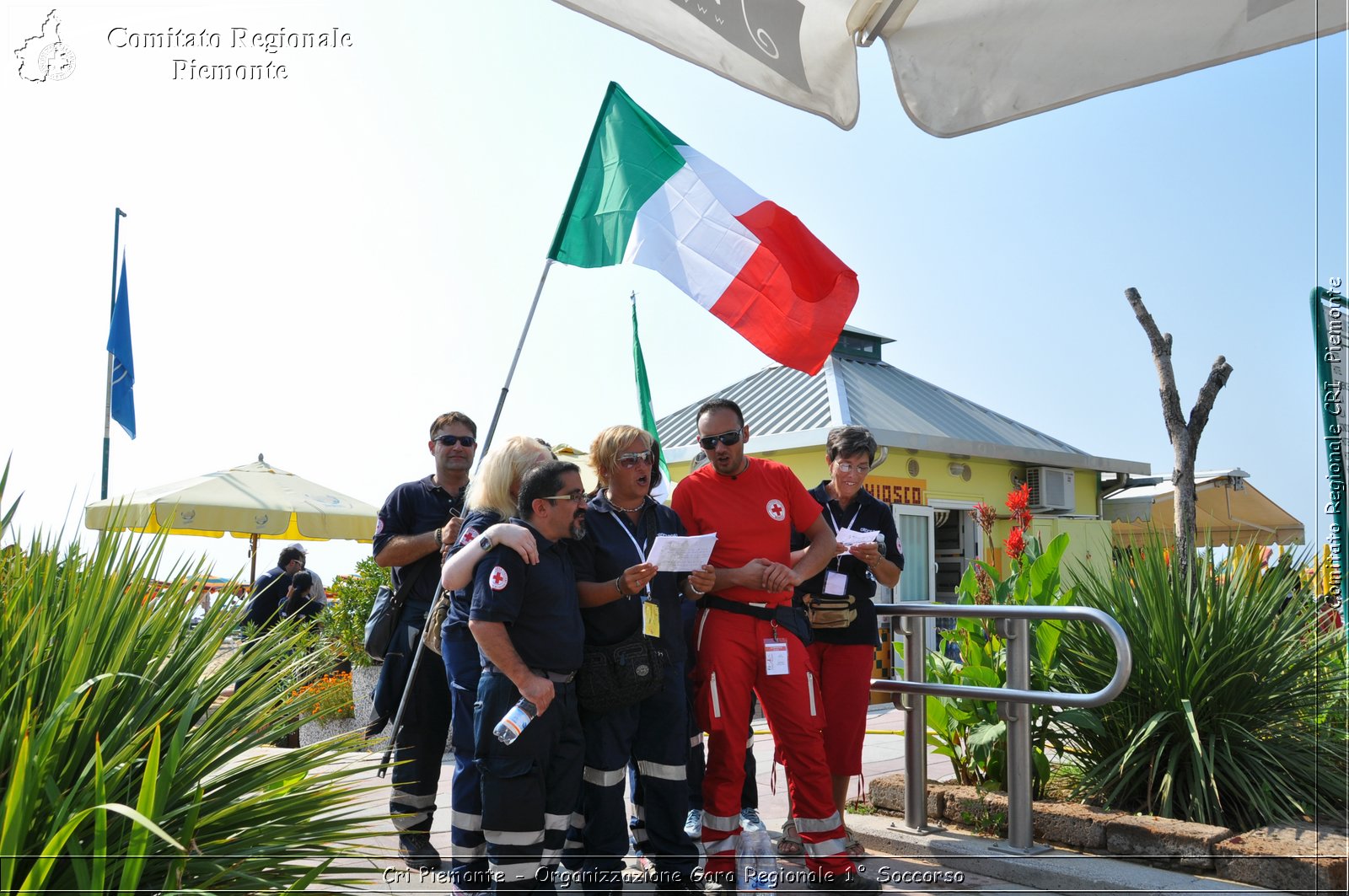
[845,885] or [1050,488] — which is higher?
[1050,488]

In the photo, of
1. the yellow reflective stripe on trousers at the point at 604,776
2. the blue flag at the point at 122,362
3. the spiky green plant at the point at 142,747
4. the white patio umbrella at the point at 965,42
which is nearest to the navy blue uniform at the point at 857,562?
the yellow reflective stripe on trousers at the point at 604,776

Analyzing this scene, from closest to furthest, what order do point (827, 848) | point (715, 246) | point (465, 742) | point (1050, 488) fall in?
point (465, 742) → point (827, 848) → point (715, 246) → point (1050, 488)

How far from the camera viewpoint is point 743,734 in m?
4.37

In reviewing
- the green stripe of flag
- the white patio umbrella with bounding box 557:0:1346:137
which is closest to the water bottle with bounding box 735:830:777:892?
the white patio umbrella with bounding box 557:0:1346:137

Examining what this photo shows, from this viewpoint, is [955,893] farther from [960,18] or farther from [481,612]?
[960,18]

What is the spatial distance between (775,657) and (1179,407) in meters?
Answer: 8.82

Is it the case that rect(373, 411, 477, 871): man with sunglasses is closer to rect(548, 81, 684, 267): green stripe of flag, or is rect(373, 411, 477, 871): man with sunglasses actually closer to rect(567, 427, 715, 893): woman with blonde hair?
rect(567, 427, 715, 893): woman with blonde hair

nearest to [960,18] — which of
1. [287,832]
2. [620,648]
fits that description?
[620,648]

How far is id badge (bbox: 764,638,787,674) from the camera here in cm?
434

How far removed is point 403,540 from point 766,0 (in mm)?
2919

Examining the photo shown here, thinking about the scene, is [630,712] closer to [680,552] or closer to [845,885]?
[680,552]

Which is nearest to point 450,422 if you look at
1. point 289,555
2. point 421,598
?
point 421,598

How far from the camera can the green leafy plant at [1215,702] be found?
4734mm

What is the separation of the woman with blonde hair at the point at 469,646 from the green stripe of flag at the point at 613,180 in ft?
6.28
